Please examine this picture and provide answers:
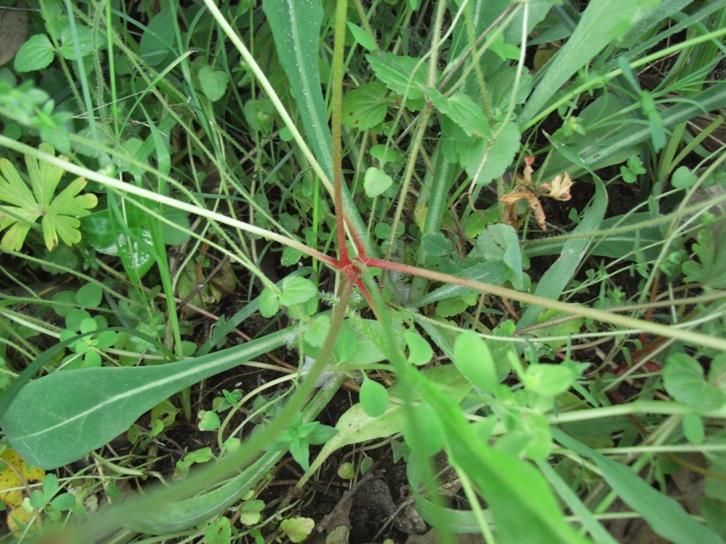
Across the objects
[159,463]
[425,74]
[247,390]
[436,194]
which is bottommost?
[159,463]

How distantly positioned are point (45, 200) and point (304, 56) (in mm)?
631

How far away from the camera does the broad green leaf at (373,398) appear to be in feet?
2.71

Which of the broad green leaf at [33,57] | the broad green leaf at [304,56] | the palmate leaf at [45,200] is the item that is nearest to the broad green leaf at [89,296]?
the palmate leaf at [45,200]

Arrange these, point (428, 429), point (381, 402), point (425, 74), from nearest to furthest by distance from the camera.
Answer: point (428, 429) → point (381, 402) → point (425, 74)

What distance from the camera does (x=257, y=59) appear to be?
1283 mm

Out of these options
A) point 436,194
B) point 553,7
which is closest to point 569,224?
point 436,194

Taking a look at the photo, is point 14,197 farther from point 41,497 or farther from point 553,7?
point 553,7

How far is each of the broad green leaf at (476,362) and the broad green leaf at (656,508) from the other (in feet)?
0.80

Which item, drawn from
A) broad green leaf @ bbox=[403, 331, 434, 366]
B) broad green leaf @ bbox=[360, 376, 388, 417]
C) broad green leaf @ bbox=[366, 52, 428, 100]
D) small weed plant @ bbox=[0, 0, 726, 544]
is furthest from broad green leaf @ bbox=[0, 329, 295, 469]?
broad green leaf @ bbox=[366, 52, 428, 100]

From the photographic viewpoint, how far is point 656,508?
26.6 inches

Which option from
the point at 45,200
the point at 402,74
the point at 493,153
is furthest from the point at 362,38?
the point at 45,200

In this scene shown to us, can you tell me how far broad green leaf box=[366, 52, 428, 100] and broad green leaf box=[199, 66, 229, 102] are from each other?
382mm

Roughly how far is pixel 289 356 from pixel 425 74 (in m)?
0.67

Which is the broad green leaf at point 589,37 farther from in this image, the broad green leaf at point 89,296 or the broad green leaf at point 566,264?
the broad green leaf at point 89,296
